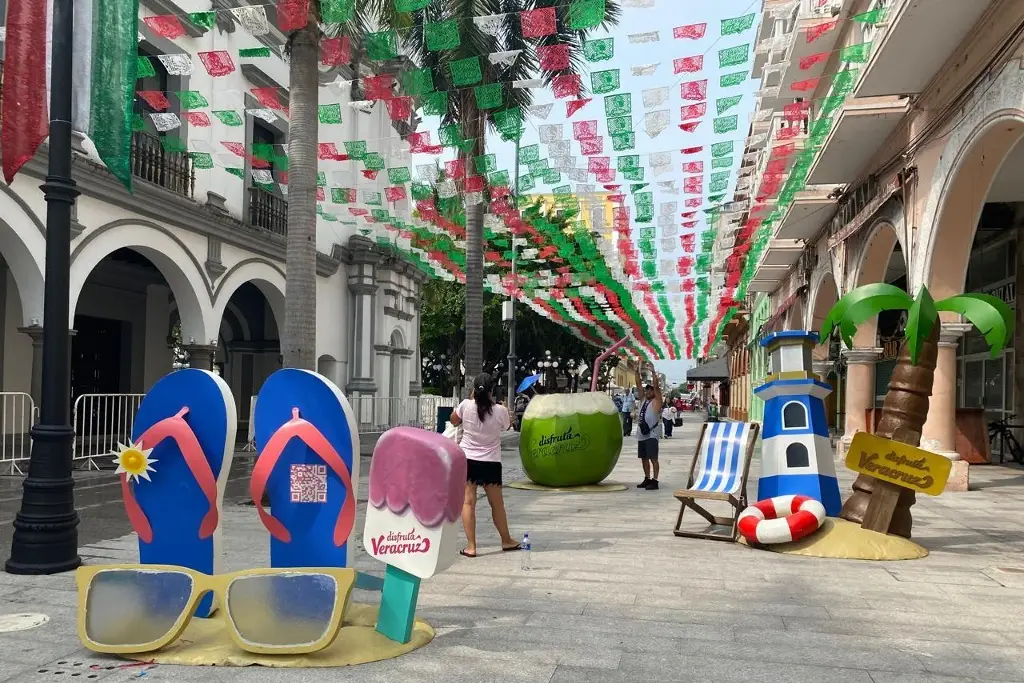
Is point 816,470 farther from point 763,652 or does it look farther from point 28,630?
point 28,630

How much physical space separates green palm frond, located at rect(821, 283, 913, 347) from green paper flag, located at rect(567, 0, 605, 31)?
12.7ft

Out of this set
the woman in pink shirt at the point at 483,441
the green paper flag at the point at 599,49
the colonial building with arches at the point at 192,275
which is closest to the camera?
the woman in pink shirt at the point at 483,441

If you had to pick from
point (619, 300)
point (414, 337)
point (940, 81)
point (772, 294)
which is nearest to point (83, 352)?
point (414, 337)

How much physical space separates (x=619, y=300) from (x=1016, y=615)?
19.0m

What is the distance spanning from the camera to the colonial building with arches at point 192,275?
500 inches

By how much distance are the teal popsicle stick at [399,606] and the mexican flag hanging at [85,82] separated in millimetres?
4826

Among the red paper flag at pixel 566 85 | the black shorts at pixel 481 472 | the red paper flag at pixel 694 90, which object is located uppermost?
the red paper flag at pixel 566 85

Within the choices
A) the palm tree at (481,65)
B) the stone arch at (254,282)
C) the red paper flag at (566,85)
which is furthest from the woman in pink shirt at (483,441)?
the stone arch at (254,282)

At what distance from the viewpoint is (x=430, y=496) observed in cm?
440

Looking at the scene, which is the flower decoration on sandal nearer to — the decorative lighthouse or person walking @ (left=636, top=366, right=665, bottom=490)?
the decorative lighthouse

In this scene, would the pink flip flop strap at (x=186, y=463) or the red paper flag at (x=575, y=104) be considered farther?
the red paper flag at (x=575, y=104)

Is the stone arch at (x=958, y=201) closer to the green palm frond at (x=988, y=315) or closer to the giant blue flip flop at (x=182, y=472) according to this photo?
the green palm frond at (x=988, y=315)

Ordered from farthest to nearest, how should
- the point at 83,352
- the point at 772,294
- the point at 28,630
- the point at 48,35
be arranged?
the point at 772,294, the point at 83,352, the point at 48,35, the point at 28,630

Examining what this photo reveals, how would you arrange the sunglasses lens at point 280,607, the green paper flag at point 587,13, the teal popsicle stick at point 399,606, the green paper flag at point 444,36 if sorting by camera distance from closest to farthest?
the sunglasses lens at point 280,607, the teal popsicle stick at point 399,606, the green paper flag at point 587,13, the green paper flag at point 444,36
